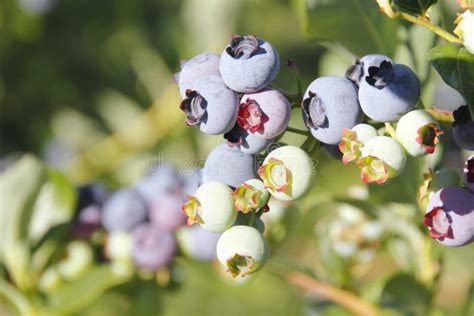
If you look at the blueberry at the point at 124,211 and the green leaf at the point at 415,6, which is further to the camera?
the blueberry at the point at 124,211

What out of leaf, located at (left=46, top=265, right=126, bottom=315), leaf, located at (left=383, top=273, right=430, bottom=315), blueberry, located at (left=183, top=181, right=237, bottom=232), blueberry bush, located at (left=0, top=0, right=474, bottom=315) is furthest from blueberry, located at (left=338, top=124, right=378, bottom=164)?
leaf, located at (left=46, top=265, right=126, bottom=315)

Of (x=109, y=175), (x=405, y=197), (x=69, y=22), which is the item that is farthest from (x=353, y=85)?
(x=69, y=22)

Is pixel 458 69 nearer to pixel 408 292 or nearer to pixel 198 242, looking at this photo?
pixel 408 292

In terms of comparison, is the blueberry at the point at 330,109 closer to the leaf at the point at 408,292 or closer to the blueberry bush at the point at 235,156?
the blueberry bush at the point at 235,156

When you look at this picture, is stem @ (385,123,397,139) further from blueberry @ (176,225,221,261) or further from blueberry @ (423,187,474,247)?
blueberry @ (176,225,221,261)

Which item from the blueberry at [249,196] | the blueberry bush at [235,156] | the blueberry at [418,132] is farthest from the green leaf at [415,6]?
the blueberry at [249,196]

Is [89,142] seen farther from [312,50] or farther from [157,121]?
[312,50]


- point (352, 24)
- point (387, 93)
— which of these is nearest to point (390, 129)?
point (387, 93)
